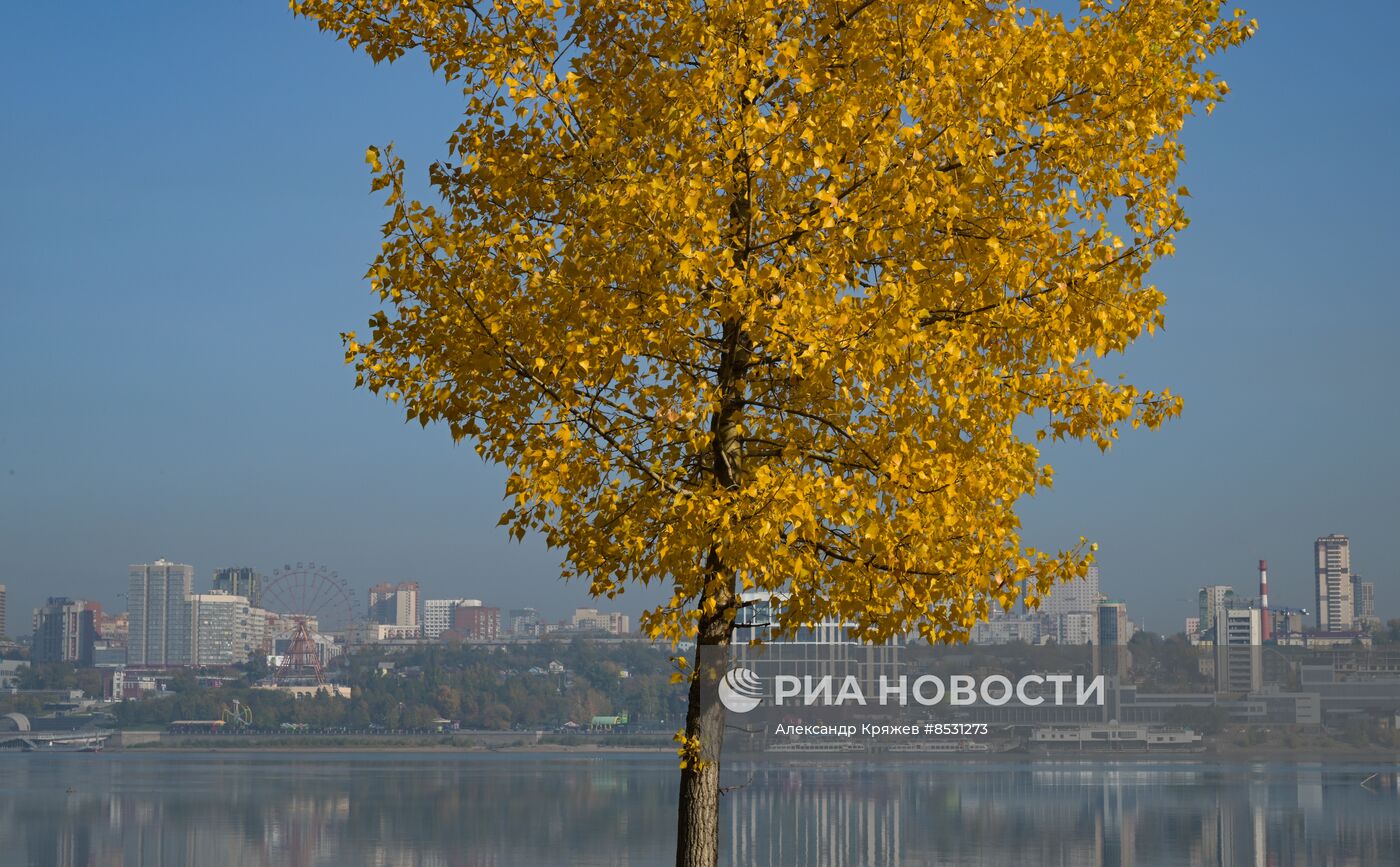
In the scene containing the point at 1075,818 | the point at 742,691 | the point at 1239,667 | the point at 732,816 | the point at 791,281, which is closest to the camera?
the point at 791,281

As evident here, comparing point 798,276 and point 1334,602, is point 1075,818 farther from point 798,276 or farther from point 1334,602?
point 1334,602

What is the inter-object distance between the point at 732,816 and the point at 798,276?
78.0 m

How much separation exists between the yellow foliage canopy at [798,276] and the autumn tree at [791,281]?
2 centimetres

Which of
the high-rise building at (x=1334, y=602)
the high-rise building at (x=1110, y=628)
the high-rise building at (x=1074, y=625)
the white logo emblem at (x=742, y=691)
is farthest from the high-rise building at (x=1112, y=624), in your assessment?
the white logo emblem at (x=742, y=691)

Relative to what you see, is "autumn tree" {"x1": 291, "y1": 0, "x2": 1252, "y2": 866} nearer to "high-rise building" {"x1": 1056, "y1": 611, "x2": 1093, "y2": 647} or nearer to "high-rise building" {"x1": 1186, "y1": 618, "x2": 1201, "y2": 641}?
"high-rise building" {"x1": 1056, "y1": 611, "x2": 1093, "y2": 647}

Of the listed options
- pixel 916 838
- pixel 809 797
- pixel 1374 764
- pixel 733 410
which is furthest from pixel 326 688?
pixel 733 410

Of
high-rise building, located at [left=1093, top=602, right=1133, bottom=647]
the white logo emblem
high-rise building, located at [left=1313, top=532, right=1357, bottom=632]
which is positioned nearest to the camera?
the white logo emblem

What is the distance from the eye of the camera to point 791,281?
7.08 metres

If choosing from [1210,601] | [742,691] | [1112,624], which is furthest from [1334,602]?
[742,691]

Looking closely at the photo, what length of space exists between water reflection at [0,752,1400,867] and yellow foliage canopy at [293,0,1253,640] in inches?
1484

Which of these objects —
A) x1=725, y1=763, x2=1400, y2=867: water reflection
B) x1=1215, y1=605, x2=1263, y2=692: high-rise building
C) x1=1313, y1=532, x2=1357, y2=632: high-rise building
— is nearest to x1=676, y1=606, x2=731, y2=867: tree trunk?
x1=725, y1=763, x2=1400, y2=867: water reflection

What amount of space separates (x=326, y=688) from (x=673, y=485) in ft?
588

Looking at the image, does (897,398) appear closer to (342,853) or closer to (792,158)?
(792,158)

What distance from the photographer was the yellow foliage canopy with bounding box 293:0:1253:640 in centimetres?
724
